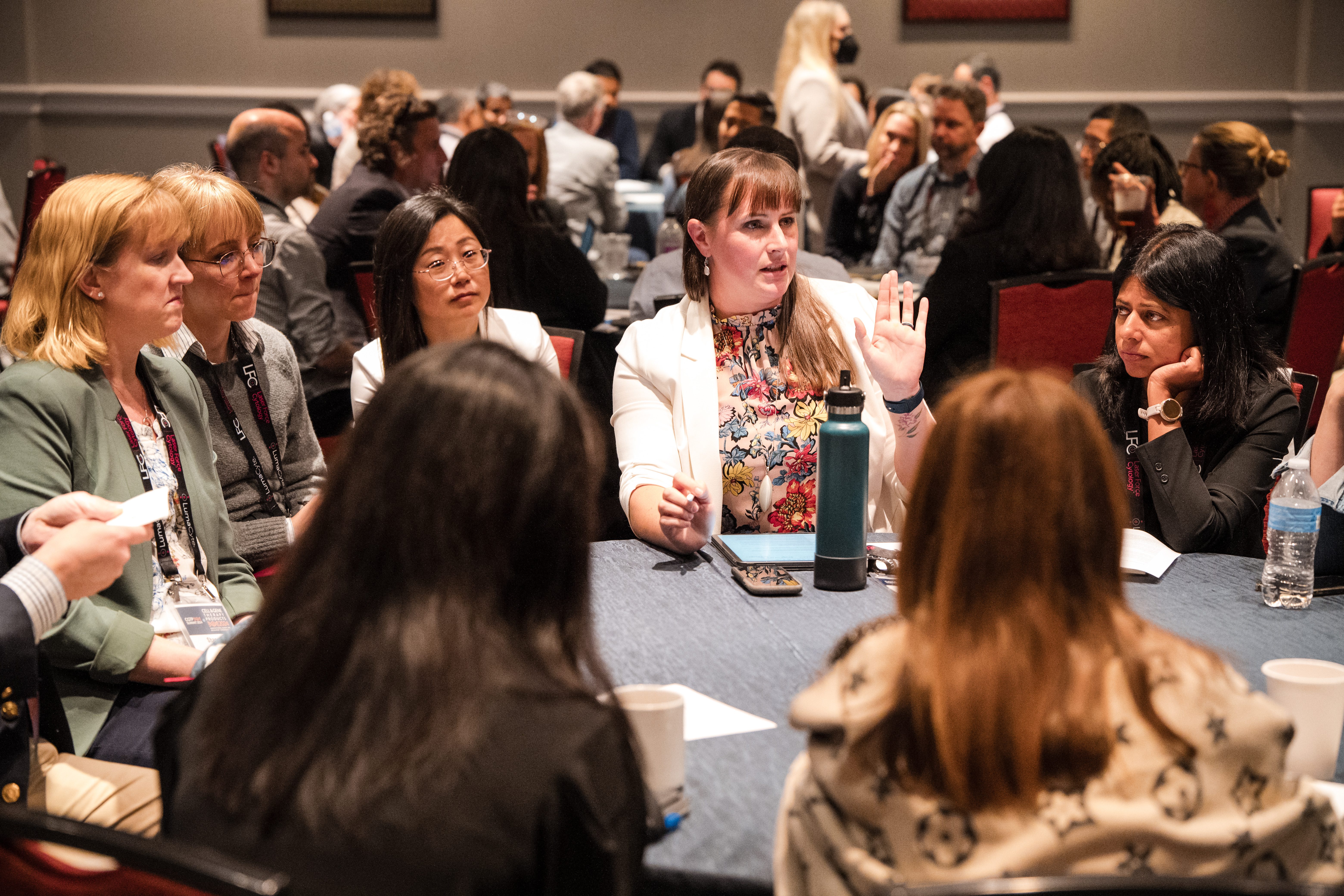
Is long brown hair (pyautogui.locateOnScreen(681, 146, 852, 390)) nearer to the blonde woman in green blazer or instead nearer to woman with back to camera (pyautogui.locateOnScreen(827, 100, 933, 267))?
the blonde woman in green blazer

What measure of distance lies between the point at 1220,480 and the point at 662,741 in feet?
5.16

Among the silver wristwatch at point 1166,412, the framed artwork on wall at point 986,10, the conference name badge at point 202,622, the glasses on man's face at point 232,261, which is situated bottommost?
the conference name badge at point 202,622

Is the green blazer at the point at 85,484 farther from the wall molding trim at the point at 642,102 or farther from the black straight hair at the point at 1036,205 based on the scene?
the wall molding trim at the point at 642,102

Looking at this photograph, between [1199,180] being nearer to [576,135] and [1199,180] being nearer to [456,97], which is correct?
[576,135]

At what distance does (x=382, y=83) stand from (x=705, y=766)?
5637 mm

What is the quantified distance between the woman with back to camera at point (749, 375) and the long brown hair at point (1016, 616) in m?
1.39

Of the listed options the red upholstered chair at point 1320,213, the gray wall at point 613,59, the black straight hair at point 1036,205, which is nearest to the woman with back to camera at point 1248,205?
the black straight hair at point 1036,205

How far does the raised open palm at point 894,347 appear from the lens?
2365 mm

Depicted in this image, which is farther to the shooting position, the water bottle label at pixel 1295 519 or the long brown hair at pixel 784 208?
the long brown hair at pixel 784 208

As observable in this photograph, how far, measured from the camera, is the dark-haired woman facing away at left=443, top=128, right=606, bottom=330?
419 cm

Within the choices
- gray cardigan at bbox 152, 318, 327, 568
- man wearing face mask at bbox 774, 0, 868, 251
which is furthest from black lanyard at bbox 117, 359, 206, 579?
man wearing face mask at bbox 774, 0, 868, 251

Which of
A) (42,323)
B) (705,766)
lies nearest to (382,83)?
(42,323)

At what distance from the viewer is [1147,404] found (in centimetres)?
253

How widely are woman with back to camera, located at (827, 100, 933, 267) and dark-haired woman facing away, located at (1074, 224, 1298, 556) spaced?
3635 mm
